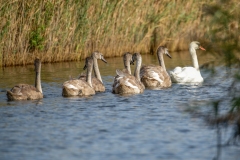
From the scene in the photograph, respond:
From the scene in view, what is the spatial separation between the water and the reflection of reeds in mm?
3737

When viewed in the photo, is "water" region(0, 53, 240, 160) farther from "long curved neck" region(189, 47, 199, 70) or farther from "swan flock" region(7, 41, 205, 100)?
"long curved neck" region(189, 47, 199, 70)

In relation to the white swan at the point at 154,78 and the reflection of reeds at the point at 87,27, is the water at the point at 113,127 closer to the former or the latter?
the white swan at the point at 154,78

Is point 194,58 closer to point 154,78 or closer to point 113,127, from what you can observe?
point 154,78

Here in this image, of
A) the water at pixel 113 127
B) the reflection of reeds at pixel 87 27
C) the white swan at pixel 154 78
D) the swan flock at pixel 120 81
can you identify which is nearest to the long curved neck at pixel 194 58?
the swan flock at pixel 120 81

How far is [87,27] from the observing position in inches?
746


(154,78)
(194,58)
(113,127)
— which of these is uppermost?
(194,58)

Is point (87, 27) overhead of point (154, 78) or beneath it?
overhead

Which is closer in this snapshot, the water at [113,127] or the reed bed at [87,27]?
the water at [113,127]

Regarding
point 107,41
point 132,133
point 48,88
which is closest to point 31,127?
point 132,133

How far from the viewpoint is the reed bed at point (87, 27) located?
688 inches

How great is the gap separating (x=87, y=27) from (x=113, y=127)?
9.45 meters

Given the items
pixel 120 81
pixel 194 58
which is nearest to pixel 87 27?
pixel 194 58

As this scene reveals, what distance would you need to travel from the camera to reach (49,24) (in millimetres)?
18062

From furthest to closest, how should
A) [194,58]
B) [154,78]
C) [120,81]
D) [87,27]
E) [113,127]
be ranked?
[87,27], [194,58], [154,78], [120,81], [113,127]
